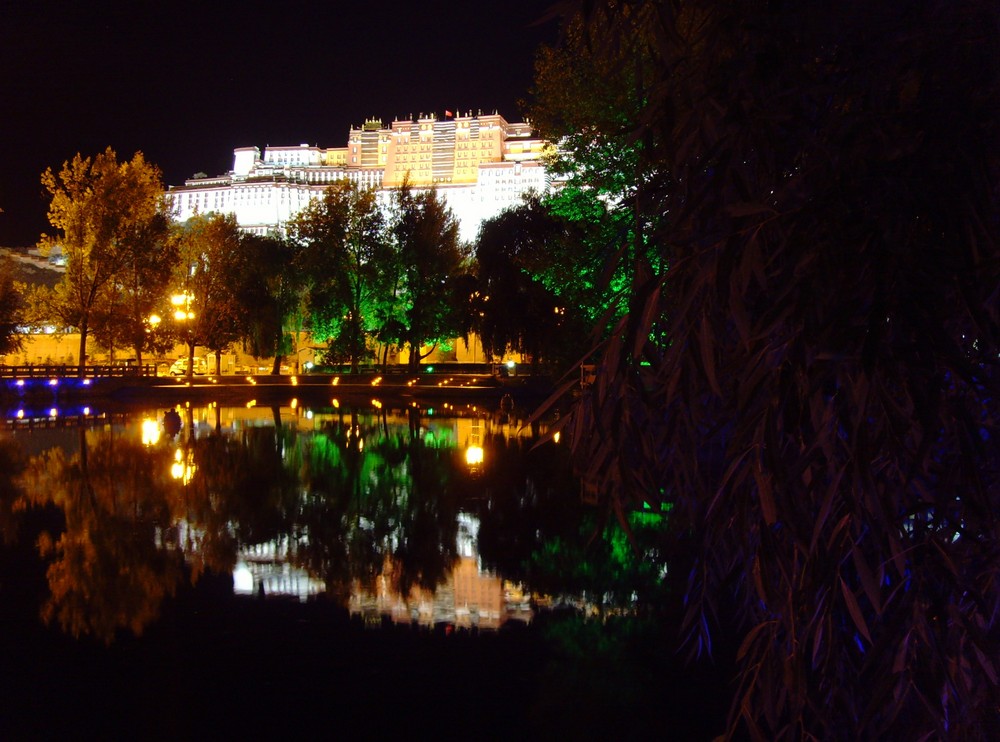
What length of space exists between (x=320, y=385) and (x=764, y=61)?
5074 cm

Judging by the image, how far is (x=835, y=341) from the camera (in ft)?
10.3

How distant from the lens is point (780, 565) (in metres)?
3.46

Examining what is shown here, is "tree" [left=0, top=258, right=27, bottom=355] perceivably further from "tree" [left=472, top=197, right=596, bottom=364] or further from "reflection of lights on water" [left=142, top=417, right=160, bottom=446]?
"tree" [left=472, top=197, right=596, bottom=364]

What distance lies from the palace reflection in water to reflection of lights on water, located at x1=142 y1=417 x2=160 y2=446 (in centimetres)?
17

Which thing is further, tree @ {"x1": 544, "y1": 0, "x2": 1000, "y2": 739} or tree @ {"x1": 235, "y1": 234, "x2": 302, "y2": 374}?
tree @ {"x1": 235, "y1": 234, "x2": 302, "y2": 374}

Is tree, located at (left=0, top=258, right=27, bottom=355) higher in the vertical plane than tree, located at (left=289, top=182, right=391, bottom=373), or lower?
lower

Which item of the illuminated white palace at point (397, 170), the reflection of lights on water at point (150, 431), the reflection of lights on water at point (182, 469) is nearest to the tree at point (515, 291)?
the reflection of lights on water at point (150, 431)

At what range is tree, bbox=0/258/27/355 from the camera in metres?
46.6

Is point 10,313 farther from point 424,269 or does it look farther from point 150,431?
point 150,431

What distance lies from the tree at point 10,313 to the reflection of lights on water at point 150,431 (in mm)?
18291

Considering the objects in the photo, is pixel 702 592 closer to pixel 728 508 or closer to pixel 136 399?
pixel 728 508

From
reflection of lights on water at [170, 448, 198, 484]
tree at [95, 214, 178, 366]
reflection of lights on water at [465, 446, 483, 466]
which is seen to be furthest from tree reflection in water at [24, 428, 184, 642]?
tree at [95, 214, 178, 366]

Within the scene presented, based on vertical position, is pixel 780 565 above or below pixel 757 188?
below

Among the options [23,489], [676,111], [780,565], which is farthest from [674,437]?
[23,489]
